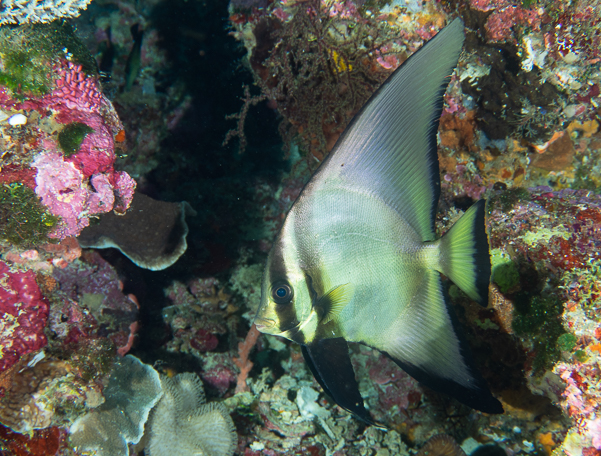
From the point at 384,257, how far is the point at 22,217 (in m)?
2.24

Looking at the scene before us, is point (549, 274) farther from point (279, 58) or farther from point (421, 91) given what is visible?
point (279, 58)

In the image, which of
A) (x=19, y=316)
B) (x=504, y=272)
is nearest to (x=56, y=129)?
(x=19, y=316)

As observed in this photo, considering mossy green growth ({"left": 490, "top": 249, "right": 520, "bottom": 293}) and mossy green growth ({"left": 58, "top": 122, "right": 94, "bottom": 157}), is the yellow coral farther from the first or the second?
mossy green growth ({"left": 58, "top": 122, "right": 94, "bottom": 157})

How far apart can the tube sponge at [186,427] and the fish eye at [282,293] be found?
2008 millimetres

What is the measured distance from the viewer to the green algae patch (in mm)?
2330

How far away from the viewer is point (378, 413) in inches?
126

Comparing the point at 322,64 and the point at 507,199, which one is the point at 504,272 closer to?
the point at 507,199

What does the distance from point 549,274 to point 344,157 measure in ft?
6.20

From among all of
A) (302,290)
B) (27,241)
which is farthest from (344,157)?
(27,241)

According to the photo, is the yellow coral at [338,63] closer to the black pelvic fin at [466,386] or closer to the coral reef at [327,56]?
the coral reef at [327,56]

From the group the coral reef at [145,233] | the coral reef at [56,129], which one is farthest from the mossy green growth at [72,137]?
the coral reef at [145,233]

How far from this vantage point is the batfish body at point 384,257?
138 centimetres

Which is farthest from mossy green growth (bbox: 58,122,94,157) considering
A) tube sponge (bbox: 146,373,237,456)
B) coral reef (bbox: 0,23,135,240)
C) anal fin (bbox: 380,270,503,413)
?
anal fin (bbox: 380,270,503,413)

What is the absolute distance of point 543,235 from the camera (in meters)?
2.39
